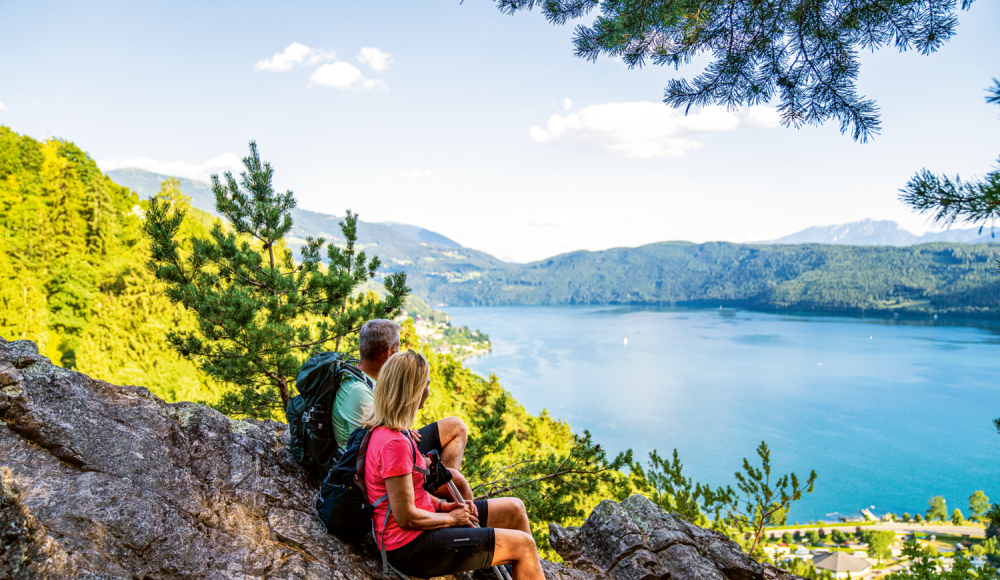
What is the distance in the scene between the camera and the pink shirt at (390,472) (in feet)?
7.68

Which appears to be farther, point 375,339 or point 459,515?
point 375,339

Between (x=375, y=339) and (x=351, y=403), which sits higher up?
(x=375, y=339)

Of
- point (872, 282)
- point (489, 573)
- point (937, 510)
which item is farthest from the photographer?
point (872, 282)

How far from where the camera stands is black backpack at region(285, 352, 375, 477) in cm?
288

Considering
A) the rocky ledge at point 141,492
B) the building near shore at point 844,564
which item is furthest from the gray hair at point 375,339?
the building near shore at point 844,564

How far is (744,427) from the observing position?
43875mm

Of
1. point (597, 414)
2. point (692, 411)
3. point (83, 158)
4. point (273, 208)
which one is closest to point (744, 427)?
point (692, 411)

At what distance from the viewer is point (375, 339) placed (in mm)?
2904

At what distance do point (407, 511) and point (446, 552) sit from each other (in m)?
0.31

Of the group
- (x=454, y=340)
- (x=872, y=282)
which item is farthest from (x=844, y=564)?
(x=872, y=282)

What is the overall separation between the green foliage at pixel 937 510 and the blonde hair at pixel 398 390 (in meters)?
45.2

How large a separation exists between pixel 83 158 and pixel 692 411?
51.6 meters

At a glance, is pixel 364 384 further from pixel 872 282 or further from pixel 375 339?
pixel 872 282

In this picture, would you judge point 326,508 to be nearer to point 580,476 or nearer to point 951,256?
point 580,476
